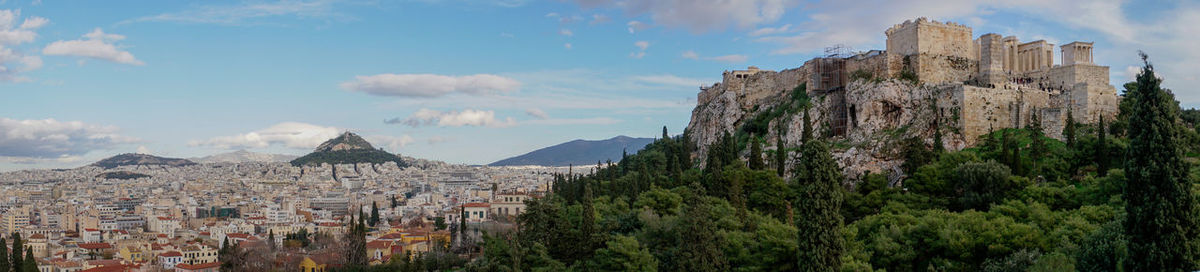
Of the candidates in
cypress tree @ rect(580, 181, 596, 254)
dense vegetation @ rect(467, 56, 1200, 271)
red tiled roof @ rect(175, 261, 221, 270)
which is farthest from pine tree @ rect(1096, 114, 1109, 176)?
red tiled roof @ rect(175, 261, 221, 270)

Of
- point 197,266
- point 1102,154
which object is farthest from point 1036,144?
point 197,266

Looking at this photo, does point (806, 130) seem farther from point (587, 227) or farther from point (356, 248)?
point (356, 248)

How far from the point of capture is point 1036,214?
25.2 m

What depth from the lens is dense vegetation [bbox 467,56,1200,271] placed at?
15.6 metres

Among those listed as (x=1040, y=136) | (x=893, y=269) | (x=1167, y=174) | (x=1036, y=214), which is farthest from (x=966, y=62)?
(x=1167, y=174)

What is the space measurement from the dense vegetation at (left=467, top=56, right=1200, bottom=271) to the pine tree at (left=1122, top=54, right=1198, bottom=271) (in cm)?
2

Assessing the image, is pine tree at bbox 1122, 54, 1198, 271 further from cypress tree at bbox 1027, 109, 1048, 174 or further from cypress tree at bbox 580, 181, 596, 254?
cypress tree at bbox 580, 181, 596, 254

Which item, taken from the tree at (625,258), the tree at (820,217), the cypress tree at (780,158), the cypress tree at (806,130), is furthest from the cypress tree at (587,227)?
the cypress tree at (806,130)

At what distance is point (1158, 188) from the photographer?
15469 millimetres

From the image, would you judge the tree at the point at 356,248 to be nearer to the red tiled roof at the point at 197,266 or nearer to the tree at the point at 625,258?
the red tiled roof at the point at 197,266

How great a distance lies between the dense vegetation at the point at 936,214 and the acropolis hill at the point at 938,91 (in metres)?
1.07

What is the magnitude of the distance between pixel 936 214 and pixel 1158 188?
450 inches

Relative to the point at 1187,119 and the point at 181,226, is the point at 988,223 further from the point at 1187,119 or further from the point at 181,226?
the point at 181,226

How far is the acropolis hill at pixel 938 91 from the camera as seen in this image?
3728 centimetres
